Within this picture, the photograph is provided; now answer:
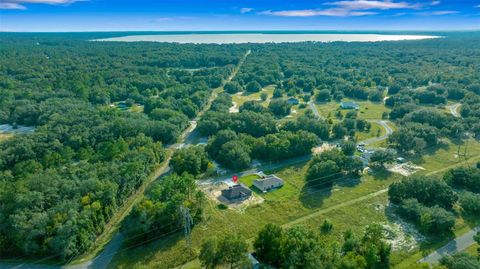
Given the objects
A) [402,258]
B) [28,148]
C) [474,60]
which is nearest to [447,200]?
[402,258]

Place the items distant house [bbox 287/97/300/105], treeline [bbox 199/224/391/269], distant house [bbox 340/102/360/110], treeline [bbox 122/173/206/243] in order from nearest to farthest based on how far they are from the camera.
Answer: treeline [bbox 199/224/391/269] → treeline [bbox 122/173/206/243] → distant house [bbox 340/102/360/110] → distant house [bbox 287/97/300/105]

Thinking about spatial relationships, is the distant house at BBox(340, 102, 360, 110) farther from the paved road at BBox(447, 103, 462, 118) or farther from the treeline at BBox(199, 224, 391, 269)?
the treeline at BBox(199, 224, 391, 269)

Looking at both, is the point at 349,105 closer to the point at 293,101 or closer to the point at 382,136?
the point at 293,101

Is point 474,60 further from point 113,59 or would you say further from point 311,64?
point 113,59

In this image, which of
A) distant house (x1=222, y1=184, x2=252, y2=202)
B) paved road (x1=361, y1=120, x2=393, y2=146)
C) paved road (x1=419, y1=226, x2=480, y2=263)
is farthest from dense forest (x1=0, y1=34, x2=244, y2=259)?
paved road (x1=361, y1=120, x2=393, y2=146)

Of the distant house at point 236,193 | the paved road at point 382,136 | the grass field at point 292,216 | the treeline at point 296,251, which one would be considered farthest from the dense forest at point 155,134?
the distant house at point 236,193

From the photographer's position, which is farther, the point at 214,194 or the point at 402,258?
the point at 214,194
